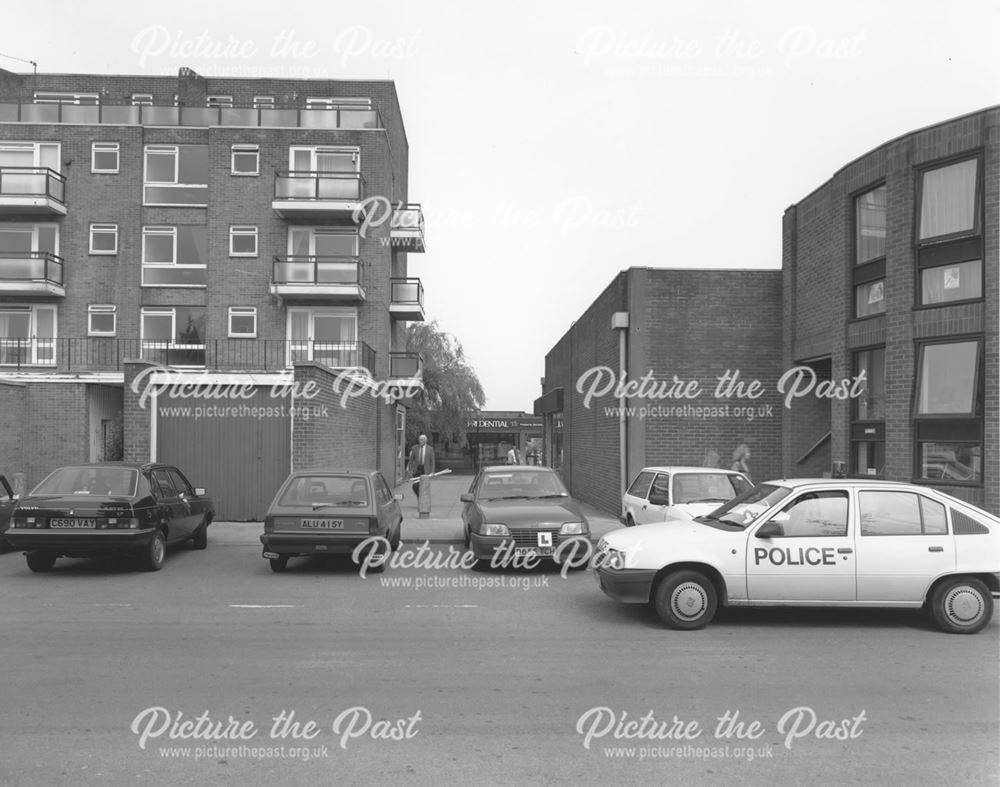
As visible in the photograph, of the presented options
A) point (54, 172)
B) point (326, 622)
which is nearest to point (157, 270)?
point (54, 172)

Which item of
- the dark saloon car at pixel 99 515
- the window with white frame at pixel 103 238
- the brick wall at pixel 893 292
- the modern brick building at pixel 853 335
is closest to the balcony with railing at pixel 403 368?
the window with white frame at pixel 103 238

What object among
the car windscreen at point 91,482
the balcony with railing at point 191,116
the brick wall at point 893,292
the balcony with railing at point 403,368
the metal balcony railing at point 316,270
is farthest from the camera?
the balcony with railing at point 403,368

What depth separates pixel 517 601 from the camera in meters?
8.84

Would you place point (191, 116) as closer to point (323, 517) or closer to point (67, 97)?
point (67, 97)

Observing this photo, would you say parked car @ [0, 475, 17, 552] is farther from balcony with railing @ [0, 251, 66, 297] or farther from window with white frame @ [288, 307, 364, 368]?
balcony with railing @ [0, 251, 66, 297]

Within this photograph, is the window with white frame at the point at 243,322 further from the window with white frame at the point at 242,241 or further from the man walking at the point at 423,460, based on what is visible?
the man walking at the point at 423,460

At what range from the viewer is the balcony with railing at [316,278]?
87.3 feet

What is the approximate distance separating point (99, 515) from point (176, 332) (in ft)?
60.6

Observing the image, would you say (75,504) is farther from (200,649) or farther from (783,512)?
(783,512)

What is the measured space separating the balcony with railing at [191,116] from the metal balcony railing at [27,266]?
496 cm

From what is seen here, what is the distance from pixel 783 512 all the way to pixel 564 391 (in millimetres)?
17957

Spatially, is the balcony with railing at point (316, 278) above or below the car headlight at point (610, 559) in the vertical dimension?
above

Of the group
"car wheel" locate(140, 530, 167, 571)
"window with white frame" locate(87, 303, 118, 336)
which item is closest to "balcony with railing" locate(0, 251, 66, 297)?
"window with white frame" locate(87, 303, 118, 336)

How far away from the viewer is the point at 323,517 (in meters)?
10.4
